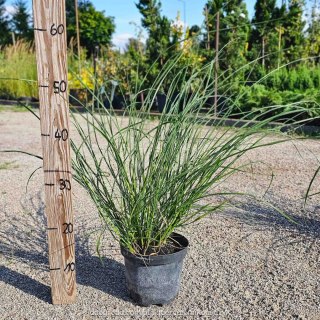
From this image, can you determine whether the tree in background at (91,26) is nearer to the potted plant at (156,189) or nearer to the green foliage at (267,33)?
the green foliage at (267,33)

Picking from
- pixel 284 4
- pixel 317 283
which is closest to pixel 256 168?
pixel 317 283

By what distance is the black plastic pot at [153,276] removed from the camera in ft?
5.53

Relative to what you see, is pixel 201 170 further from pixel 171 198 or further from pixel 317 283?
pixel 317 283

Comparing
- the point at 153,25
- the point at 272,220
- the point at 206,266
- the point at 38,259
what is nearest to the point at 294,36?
the point at 153,25

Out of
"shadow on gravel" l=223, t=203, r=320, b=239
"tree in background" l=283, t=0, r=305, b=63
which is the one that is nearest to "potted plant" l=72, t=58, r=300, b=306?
"shadow on gravel" l=223, t=203, r=320, b=239

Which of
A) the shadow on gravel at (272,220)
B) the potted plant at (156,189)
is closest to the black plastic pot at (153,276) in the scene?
the potted plant at (156,189)

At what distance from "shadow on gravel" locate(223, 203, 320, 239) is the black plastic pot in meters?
0.95

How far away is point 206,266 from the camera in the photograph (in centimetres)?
208

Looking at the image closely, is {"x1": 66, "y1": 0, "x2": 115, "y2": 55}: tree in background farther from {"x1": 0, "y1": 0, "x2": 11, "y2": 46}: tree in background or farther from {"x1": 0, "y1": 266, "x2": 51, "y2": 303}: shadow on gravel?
{"x1": 0, "y1": 266, "x2": 51, "y2": 303}: shadow on gravel

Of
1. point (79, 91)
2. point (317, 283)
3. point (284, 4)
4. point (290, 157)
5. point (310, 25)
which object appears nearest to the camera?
point (317, 283)

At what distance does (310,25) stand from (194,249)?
32.9 feet

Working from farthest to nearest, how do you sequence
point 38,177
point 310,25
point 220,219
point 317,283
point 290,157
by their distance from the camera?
point 310,25 → point 290,157 → point 38,177 → point 220,219 → point 317,283

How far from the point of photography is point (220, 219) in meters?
2.69

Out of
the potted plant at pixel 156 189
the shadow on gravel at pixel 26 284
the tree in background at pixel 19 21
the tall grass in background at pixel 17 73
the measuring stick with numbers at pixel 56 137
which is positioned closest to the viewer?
the measuring stick with numbers at pixel 56 137
